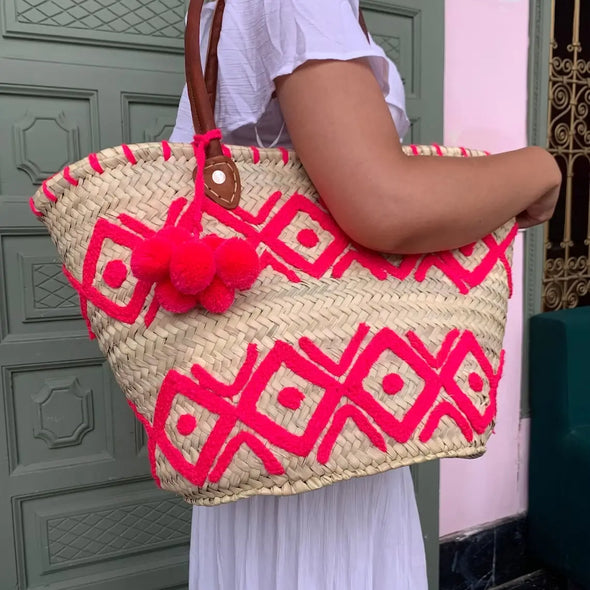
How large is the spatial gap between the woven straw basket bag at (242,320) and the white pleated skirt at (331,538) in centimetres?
11

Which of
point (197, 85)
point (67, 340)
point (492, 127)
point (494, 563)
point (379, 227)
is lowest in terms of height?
point (494, 563)

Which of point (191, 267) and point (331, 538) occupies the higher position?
point (191, 267)

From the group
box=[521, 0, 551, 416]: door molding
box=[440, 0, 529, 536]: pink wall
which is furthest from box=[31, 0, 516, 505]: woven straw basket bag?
box=[521, 0, 551, 416]: door molding

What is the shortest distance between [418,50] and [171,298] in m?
1.15

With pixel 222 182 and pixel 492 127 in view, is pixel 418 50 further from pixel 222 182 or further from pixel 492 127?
pixel 222 182

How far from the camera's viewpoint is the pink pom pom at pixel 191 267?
45 cm

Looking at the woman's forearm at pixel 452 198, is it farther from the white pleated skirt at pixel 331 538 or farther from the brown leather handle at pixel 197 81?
the white pleated skirt at pixel 331 538

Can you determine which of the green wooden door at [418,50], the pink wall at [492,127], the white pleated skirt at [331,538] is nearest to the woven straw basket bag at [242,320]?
the white pleated skirt at [331,538]

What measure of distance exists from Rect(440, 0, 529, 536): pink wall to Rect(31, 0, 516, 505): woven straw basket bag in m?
1.10

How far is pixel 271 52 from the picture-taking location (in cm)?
48

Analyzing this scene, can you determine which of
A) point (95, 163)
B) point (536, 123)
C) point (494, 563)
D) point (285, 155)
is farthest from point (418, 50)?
point (494, 563)

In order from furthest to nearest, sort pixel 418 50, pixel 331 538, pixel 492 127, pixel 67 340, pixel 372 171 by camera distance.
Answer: pixel 492 127 < pixel 418 50 < pixel 67 340 < pixel 331 538 < pixel 372 171

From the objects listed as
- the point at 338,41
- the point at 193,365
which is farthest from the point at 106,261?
the point at 338,41

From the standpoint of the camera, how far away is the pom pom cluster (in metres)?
0.45
